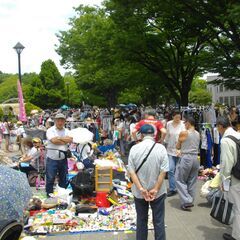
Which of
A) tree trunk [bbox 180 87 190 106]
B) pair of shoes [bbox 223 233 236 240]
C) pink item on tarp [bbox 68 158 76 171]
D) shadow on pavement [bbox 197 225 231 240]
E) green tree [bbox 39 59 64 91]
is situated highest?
green tree [bbox 39 59 64 91]

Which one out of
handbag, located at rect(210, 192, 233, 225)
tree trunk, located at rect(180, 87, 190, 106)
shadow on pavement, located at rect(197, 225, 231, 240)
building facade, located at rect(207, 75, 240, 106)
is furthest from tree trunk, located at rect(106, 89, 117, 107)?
handbag, located at rect(210, 192, 233, 225)

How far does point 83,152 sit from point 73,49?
87.0 feet

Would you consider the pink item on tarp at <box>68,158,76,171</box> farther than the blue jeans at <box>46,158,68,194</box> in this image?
Yes

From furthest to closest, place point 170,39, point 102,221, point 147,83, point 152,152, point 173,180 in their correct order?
point 147,83, point 170,39, point 173,180, point 102,221, point 152,152

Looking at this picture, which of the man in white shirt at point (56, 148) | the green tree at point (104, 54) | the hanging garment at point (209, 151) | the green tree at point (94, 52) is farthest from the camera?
the green tree at point (94, 52)

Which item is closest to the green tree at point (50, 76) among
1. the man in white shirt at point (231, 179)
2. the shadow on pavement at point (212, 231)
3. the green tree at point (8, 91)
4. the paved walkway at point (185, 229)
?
the green tree at point (8, 91)

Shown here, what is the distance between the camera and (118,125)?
15492 mm

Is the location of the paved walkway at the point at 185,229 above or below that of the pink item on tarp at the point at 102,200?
below

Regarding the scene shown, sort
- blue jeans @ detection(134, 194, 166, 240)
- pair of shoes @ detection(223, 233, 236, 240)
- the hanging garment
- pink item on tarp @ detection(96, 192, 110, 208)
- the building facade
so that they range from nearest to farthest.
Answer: blue jeans @ detection(134, 194, 166, 240), pair of shoes @ detection(223, 233, 236, 240), pink item on tarp @ detection(96, 192, 110, 208), the hanging garment, the building facade

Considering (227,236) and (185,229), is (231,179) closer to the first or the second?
(227,236)

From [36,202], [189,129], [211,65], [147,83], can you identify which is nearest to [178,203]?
[189,129]

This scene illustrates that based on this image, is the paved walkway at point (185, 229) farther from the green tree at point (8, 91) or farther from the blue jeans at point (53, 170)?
the green tree at point (8, 91)

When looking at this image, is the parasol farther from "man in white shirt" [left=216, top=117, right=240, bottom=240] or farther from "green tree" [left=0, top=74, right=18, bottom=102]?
"green tree" [left=0, top=74, right=18, bottom=102]

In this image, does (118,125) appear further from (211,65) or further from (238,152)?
(238,152)
